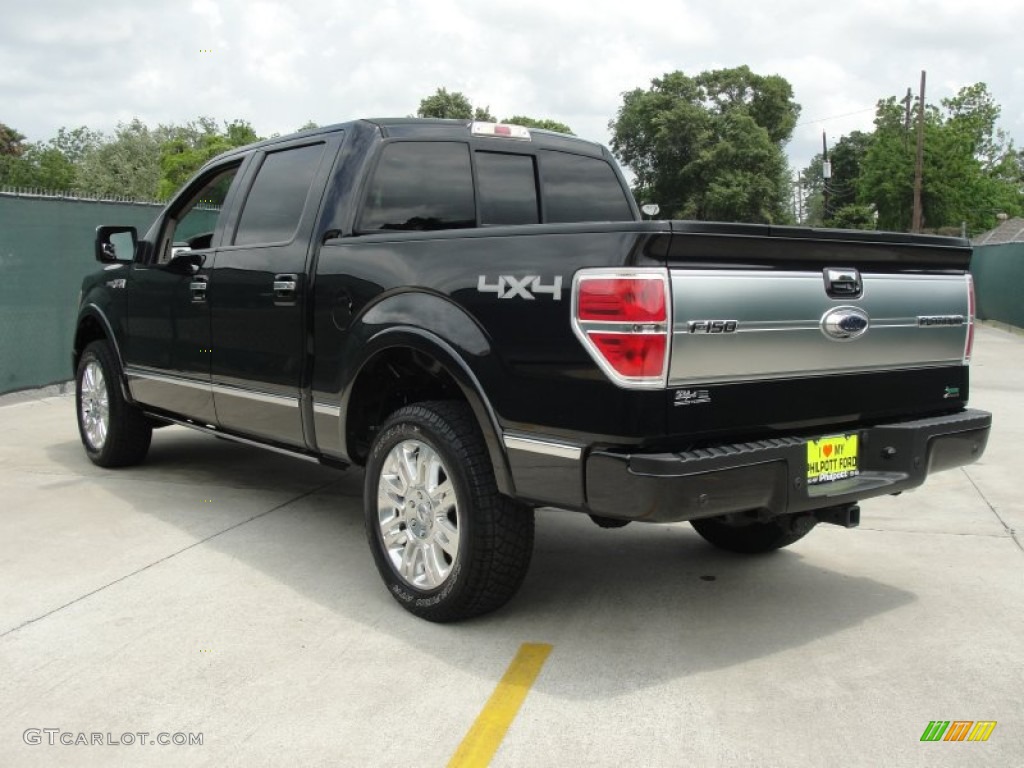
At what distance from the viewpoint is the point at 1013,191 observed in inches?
2539

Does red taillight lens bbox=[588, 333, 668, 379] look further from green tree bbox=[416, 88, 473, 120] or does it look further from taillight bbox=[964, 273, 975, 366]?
green tree bbox=[416, 88, 473, 120]

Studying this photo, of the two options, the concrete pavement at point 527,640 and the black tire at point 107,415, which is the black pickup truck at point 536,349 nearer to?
the concrete pavement at point 527,640

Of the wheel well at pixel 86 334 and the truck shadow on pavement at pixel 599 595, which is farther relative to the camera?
the wheel well at pixel 86 334

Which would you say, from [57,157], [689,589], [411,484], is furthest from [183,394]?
[57,157]

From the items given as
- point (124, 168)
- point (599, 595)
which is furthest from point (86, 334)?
point (124, 168)

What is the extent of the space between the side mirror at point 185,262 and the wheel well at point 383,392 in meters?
1.62

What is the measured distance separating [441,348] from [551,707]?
4.51 feet

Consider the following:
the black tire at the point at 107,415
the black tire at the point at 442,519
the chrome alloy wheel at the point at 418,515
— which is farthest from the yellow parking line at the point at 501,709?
the black tire at the point at 107,415

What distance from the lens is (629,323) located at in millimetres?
3332

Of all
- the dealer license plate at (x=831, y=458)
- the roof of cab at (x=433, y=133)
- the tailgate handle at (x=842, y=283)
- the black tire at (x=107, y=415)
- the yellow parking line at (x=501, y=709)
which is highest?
the roof of cab at (x=433, y=133)

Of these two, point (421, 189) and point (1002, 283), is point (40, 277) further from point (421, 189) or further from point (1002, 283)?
point (1002, 283)

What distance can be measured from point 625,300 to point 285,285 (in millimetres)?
2166

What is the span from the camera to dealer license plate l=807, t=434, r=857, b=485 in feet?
12.3

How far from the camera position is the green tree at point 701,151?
6450cm
